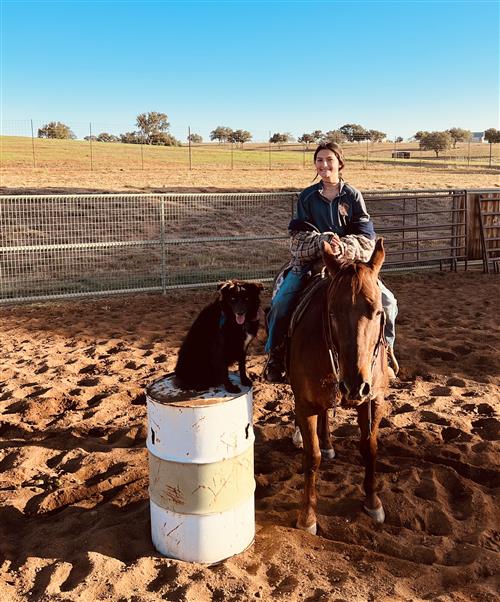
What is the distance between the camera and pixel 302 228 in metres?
4.02

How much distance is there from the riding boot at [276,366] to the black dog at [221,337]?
24 centimetres

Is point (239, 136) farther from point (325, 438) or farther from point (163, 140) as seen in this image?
point (325, 438)

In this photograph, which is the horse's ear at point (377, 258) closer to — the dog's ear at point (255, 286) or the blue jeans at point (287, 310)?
the blue jeans at point (287, 310)

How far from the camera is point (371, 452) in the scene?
12.7 feet

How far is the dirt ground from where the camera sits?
3.13m

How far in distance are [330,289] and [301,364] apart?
73 cm

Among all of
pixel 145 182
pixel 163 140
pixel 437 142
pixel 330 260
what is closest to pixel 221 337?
pixel 330 260

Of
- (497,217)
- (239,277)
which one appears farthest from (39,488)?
(497,217)

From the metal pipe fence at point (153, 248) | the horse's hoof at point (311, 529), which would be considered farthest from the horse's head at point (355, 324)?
the metal pipe fence at point (153, 248)

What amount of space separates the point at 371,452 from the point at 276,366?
0.91 m

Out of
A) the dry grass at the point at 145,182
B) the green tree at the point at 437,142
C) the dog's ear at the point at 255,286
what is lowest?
the dog's ear at the point at 255,286

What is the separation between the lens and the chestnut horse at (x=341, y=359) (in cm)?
286

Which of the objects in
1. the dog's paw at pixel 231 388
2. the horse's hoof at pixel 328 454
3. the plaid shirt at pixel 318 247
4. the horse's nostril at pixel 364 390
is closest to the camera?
the horse's nostril at pixel 364 390

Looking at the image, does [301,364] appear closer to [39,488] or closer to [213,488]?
[213,488]
